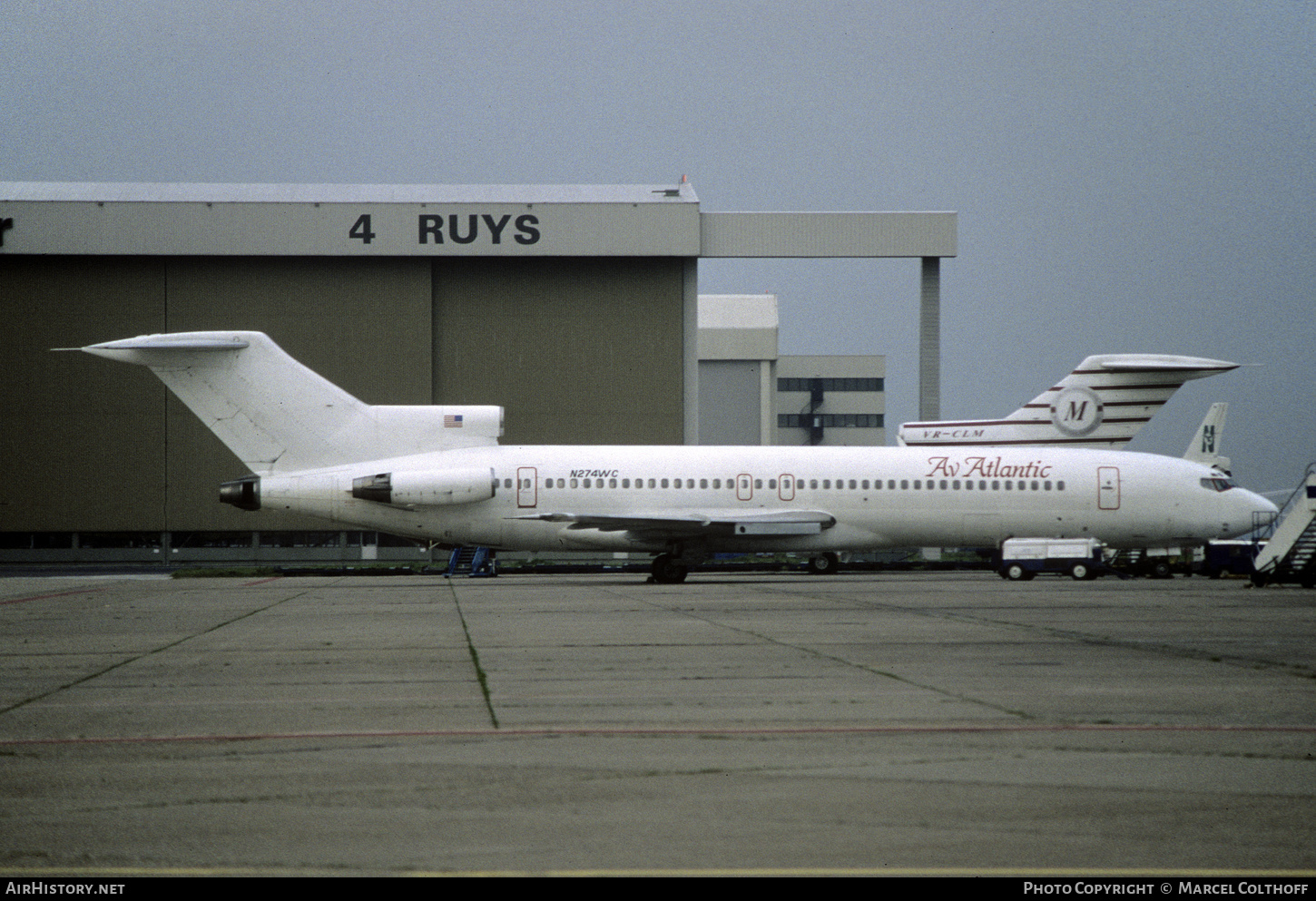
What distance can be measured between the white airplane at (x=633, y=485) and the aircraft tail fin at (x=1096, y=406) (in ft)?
18.5

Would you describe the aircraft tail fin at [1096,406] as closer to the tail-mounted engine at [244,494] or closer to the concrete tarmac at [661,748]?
the tail-mounted engine at [244,494]

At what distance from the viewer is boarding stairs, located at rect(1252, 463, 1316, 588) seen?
27.8m

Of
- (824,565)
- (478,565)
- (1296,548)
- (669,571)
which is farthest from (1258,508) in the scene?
(478,565)

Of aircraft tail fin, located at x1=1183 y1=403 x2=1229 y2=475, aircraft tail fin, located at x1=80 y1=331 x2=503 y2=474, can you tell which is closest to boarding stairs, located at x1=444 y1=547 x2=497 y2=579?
aircraft tail fin, located at x1=80 y1=331 x2=503 y2=474

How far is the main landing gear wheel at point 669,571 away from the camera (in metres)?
31.3

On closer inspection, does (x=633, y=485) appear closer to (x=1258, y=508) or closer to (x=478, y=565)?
(x=478, y=565)

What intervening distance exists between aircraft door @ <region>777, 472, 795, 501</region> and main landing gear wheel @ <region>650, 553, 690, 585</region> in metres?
2.94

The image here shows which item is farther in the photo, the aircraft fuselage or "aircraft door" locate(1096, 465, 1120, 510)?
"aircraft door" locate(1096, 465, 1120, 510)

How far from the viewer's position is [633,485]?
3138 centimetres

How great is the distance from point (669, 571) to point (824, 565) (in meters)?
9.30

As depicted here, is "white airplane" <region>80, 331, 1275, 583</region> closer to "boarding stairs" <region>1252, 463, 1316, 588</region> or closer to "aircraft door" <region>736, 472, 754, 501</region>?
"aircraft door" <region>736, 472, 754, 501</region>

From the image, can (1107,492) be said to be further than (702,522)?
Yes

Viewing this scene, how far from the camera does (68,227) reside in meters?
48.7
